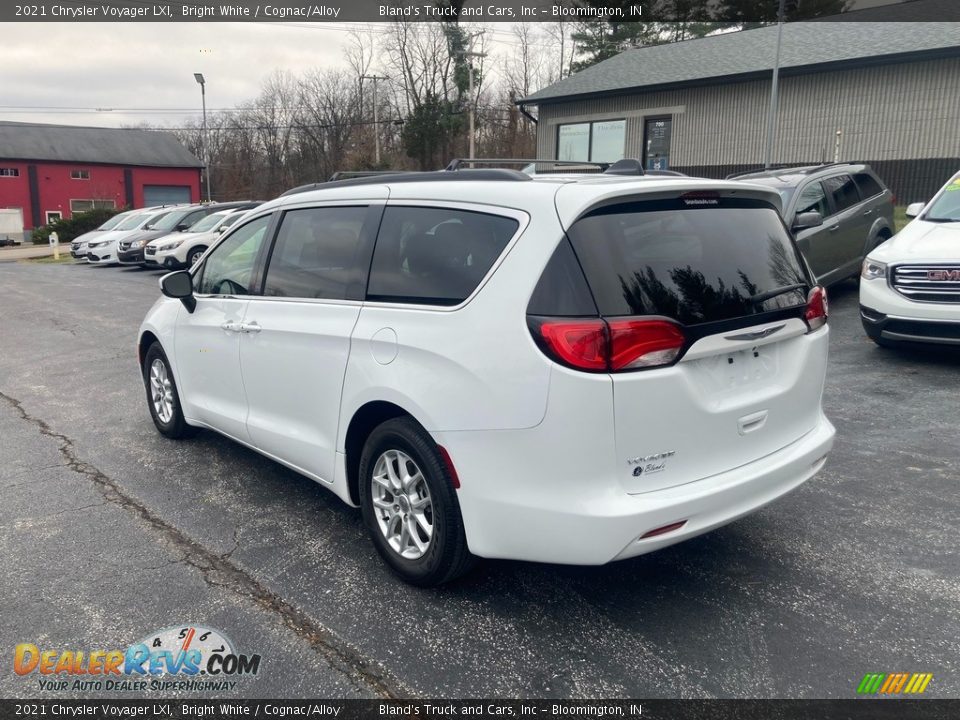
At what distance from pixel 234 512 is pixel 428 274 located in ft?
6.59

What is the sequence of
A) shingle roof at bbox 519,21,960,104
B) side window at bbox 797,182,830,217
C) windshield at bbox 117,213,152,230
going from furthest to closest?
windshield at bbox 117,213,152,230
shingle roof at bbox 519,21,960,104
side window at bbox 797,182,830,217

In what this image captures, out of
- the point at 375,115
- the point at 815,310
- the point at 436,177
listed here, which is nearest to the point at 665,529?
the point at 815,310

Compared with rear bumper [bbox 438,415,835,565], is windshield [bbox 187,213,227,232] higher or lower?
higher

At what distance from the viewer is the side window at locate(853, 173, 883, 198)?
Result: 11.1 metres

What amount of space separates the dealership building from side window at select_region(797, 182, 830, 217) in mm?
13223

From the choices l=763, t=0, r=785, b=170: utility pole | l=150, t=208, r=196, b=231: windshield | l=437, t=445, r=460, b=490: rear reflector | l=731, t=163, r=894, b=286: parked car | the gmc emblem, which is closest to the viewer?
l=437, t=445, r=460, b=490: rear reflector

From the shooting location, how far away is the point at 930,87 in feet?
67.6

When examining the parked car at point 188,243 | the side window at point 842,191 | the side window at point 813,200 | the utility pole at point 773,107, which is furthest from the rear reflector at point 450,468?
the utility pole at point 773,107

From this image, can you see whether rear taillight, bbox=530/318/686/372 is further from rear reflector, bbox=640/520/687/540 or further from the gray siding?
the gray siding

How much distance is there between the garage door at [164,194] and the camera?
59188mm

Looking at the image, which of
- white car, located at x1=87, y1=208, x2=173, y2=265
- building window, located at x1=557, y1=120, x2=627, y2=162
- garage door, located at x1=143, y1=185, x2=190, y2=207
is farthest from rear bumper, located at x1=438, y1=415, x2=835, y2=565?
garage door, located at x1=143, y1=185, x2=190, y2=207

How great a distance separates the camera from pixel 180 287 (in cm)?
514

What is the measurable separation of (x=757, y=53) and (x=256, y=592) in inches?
1029

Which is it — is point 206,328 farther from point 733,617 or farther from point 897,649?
point 897,649
